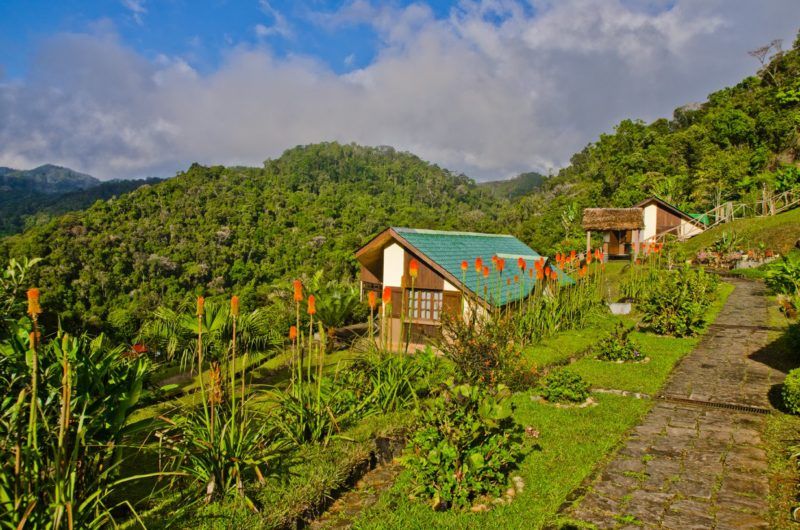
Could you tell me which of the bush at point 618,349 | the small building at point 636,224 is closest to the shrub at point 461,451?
the bush at point 618,349

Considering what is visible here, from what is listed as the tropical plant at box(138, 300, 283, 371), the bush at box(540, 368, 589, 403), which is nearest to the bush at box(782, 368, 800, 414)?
the bush at box(540, 368, 589, 403)

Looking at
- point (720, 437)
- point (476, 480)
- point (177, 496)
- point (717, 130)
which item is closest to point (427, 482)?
point (476, 480)

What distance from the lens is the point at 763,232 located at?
24297 mm

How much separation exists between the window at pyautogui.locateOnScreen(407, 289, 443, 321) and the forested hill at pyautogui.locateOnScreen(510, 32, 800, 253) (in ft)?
68.9

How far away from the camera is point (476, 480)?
4.32 metres

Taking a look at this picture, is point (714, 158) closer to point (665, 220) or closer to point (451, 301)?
point (665, 220)

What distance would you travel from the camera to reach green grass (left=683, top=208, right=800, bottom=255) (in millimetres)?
22663

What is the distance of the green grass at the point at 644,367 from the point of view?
7.73 meters

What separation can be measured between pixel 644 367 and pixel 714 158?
3954 centimetres

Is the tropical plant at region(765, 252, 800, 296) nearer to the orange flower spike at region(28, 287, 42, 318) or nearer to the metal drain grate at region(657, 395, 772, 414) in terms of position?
the metal drain grate at region(657, 395, 772, 414)

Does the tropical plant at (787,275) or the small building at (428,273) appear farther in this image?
the small building at (428,273)

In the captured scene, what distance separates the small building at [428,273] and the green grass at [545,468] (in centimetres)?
643

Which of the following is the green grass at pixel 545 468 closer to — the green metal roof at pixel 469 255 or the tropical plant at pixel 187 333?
the green metal roof at pixel 469 255

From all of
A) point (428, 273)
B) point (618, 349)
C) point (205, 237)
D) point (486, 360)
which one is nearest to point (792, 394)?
point (618, 349)
